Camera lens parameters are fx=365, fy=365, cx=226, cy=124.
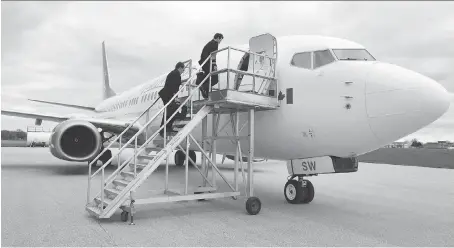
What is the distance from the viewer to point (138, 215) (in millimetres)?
6160

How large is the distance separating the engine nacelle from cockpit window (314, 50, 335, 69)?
794 cm

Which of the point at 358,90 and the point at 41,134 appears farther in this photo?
the point at 41,134

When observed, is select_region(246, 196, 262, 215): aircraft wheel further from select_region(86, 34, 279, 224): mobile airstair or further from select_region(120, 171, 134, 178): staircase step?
select_region(120, 171, 134, 178): staircase step

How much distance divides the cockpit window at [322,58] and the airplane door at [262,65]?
0.76m

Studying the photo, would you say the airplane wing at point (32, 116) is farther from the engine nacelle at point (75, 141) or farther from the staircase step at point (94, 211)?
the staircase step at point (94, 211)

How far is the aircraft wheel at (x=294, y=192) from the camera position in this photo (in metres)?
7.30

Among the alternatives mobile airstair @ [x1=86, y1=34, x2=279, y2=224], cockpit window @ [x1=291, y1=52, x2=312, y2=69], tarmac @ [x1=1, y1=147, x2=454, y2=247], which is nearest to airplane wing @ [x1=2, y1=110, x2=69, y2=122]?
tarmac @ [x1=1, y1=147, x2=454, y2=247]

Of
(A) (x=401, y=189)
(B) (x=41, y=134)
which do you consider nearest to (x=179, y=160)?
(A) (x=401, y=189)

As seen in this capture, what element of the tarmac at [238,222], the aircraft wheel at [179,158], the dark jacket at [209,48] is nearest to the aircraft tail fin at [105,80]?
the aircraft wheel at [179,158]

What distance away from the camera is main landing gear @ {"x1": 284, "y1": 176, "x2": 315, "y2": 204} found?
24.0ft

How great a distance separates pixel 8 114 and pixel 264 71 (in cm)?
1245

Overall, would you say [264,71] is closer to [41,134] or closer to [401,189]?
[401,189]

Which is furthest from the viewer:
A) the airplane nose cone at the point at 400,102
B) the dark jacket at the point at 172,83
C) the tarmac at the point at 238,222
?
the dark jacket at the point at 172,83

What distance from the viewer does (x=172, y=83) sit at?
23.4 ft
